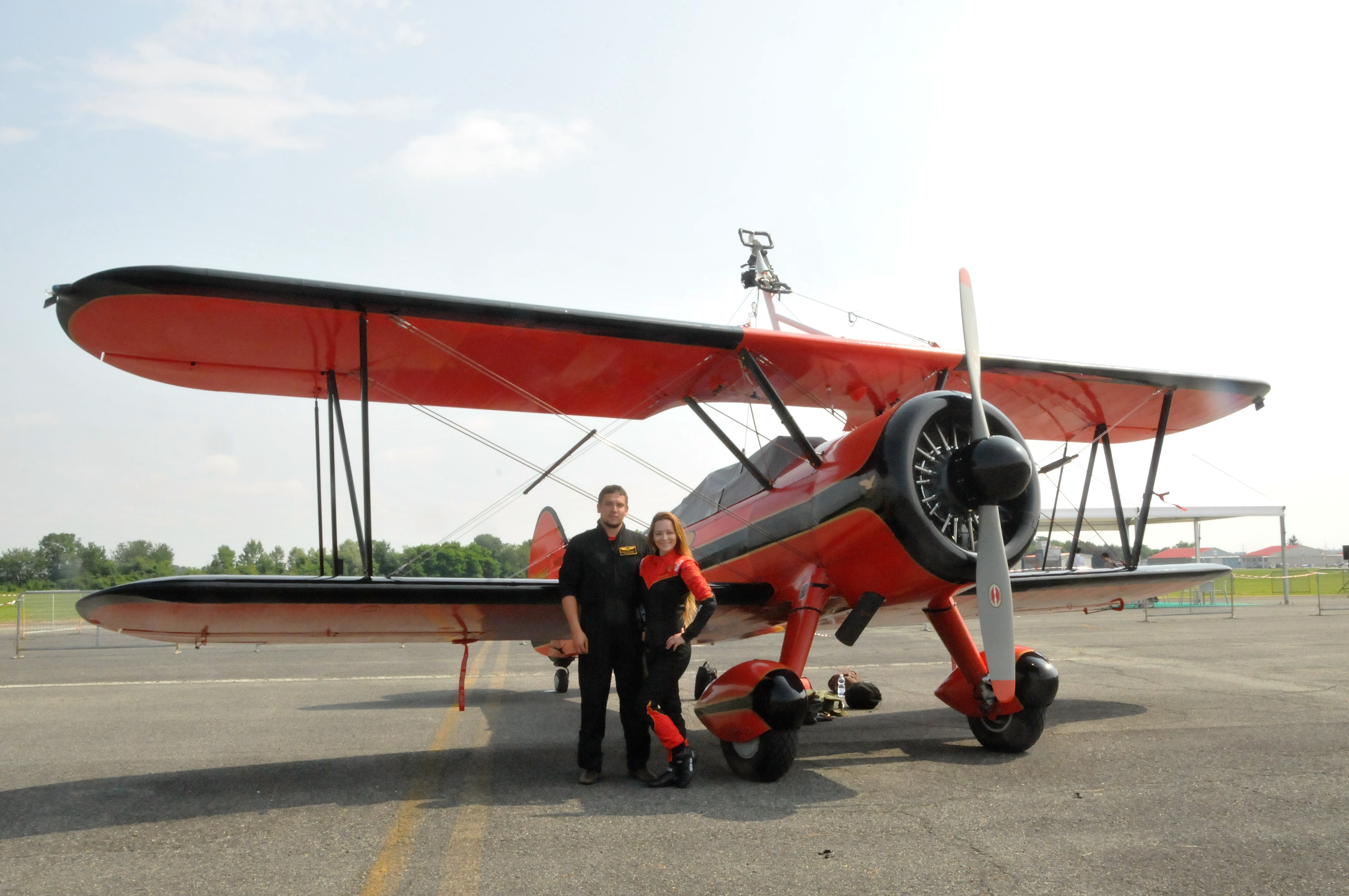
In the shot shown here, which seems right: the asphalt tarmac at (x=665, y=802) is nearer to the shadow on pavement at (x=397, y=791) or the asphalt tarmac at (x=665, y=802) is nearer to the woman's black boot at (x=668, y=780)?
the shadow on pavement at (x=397, y=791)

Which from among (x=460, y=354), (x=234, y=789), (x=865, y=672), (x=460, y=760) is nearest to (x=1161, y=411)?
(x=865, y=672)

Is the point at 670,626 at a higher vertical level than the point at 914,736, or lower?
higher

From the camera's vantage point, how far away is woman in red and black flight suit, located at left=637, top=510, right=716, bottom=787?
17.2ft

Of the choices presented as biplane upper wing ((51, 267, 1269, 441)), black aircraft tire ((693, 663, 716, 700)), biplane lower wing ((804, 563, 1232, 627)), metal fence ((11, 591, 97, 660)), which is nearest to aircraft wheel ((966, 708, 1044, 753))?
biplane lower wing ((804, 563, 1232, 627))

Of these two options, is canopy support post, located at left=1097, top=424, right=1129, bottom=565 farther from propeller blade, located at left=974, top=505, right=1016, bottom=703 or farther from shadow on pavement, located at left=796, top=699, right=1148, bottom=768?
propeller blade, located at left=974, top=505, right=1016, bottom=703

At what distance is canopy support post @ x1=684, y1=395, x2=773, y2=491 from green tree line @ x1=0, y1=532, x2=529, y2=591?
1999 mm

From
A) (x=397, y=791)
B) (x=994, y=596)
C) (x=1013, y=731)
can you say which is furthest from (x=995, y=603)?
(x=397, y=791)

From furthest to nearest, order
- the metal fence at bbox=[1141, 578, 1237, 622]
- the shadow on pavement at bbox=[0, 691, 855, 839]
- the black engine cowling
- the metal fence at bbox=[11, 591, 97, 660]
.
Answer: the metal fence at bbox=[1141, 578, 1237, 622] → the metal fence at bbox=[11, 591, 97, 660] → the black engine cowling → the shadow on pavement at bbox=[0, 691, 855, 839]

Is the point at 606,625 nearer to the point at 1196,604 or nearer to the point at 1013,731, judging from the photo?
the point at 1013,731

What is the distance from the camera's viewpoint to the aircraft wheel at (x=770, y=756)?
536cm

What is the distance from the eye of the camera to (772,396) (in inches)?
269

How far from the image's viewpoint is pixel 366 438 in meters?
6.36

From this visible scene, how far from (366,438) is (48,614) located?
21.9 meters

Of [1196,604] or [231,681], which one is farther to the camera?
[1196,604]
